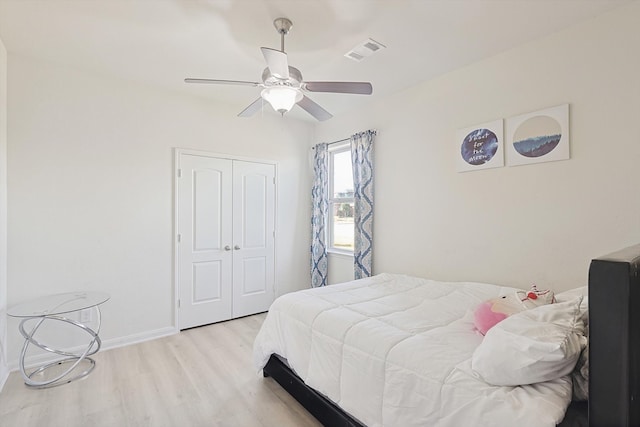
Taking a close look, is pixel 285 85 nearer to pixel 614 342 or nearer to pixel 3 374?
pixel 614 342

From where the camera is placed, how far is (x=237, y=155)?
3.92m

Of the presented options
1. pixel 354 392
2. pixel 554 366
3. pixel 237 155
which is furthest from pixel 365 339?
pixel 237 155

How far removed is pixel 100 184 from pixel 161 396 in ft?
6.76

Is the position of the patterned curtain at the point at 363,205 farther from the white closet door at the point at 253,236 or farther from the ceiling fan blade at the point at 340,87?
the ceiling fan blade at the point at 340,87

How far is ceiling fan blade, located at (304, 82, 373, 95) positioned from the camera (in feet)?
7.02

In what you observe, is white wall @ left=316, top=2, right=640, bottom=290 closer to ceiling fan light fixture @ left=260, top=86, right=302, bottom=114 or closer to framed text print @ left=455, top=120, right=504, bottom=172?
framed text print @ left=455, top=120, right=504, bottom=172

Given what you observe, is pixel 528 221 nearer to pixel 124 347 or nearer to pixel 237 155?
pixel 237 155

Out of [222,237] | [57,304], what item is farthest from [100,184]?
[222,237]

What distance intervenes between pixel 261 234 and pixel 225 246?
1.72 ft

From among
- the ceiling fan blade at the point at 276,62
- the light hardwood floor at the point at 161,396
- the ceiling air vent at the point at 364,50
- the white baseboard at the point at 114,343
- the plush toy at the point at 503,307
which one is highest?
the ceiling air vent at the point at 364,50

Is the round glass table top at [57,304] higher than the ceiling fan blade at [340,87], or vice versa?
the ceiling fan blade at [340,87]

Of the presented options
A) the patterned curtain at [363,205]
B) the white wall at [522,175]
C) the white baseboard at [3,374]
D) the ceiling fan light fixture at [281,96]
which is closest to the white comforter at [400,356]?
the white wall at [522,175]

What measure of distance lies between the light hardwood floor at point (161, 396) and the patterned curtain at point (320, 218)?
5.36 feet

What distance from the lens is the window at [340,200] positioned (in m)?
4.28
